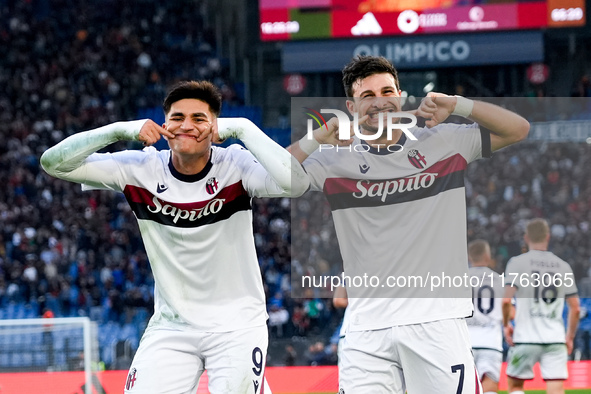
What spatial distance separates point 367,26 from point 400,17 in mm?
693

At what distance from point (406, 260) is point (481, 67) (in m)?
18.0

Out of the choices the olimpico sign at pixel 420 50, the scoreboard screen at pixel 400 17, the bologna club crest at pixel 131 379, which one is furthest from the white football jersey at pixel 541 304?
the olimpico sign at pixel 420 50

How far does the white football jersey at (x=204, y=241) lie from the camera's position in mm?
4293

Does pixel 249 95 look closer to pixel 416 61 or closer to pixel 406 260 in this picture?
pixel 416 61

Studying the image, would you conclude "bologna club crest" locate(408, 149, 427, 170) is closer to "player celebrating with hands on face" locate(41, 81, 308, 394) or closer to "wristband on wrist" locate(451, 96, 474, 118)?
"wristband on wrist" locate(451, 96, 474, 118)

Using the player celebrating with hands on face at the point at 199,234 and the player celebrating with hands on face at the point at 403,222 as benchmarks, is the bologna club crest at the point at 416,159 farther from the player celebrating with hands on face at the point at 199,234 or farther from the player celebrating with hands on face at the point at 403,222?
the player celebrating with hands on face at the point at 199,234

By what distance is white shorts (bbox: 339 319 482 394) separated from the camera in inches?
158

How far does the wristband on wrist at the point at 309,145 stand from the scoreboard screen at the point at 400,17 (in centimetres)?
1417

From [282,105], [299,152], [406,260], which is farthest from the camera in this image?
[282,105]

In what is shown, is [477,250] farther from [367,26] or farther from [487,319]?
[367,26]

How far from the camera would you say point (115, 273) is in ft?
58.2

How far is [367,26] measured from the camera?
18500 mm

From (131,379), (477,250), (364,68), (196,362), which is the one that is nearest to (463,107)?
(364,68)

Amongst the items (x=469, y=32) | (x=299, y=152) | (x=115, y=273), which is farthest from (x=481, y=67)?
(x=299, y=152)
